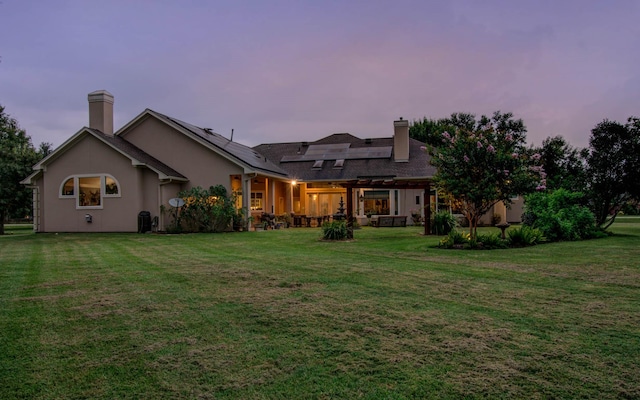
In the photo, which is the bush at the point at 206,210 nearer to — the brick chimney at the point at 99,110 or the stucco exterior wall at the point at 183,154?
the stucco exterior wall at the point at 183,154

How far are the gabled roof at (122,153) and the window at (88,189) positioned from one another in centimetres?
127

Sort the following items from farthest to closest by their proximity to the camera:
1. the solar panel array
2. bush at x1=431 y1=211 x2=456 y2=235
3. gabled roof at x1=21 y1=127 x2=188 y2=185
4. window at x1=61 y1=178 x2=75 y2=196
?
the solar panel array → window at x1=61 y1=178 x2=75 y2=196 → gabled roof at x1=21 y1=127 x2=188 y2=185 → bush at x1=431 y1=211 x2=456 y2=235

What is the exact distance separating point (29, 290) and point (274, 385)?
4.84 meters

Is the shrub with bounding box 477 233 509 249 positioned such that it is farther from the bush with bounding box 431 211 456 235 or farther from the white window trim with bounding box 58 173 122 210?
the white window trim with bounding box 58 173 122 210

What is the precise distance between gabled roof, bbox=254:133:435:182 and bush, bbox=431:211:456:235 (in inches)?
239

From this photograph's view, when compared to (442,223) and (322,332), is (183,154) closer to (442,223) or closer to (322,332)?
(442,223)

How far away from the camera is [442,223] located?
16156mm

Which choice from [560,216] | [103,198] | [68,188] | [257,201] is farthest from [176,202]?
[560,216]

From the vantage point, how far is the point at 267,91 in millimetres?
21234

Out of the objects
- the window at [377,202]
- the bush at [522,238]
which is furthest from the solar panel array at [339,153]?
the bush at [522,238]

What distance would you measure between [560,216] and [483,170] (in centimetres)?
372

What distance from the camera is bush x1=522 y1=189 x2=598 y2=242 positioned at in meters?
13.2

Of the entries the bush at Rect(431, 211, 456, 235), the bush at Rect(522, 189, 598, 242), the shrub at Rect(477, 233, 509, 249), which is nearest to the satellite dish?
the bush at Rect(431, 211, 456, 235)

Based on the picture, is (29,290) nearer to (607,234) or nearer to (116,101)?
(607,234)
